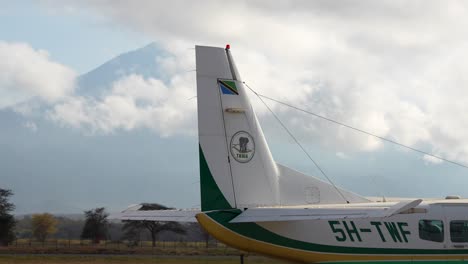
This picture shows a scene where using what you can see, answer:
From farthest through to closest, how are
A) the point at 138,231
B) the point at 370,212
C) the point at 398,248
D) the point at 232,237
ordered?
the point at 138,231 → the point at 398,248 → the point at 232,237 → the point at 370,212

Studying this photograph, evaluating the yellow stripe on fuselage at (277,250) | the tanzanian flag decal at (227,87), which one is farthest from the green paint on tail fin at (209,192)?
the tanzanian flag decal at (227,87)

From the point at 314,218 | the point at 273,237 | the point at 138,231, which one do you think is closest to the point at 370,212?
the point at 314,218

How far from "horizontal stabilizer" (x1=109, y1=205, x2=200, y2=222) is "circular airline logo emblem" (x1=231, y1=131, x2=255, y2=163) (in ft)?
5.85

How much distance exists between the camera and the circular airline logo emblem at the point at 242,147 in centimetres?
1855

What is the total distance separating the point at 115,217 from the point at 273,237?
471 centimetres

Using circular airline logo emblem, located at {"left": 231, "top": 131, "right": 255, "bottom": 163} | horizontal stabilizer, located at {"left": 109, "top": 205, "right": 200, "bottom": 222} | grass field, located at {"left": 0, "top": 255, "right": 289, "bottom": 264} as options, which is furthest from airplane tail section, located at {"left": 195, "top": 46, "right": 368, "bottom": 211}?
grass field, located at {"left": 0, "top": 255, "right": 289, "bottom": 264}

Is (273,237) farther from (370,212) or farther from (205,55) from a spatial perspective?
(205,55)

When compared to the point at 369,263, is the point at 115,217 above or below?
above

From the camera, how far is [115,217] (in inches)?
786

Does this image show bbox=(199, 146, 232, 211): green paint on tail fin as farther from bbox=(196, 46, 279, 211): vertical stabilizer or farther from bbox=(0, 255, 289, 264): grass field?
bbox=(0, 255, 289, 264): grass field

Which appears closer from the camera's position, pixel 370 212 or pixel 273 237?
pixel 370 212

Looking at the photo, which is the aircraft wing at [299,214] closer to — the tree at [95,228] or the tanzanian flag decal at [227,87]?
the tanzanian flag decal at [227,87]

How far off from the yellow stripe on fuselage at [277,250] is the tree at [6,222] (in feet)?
127

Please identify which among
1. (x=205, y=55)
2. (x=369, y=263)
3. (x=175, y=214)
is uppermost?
(x=205, y=55)
